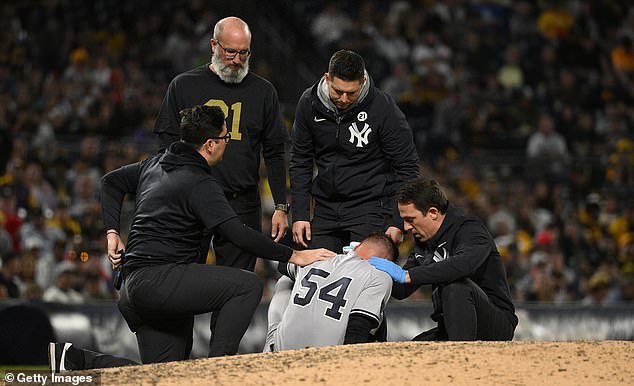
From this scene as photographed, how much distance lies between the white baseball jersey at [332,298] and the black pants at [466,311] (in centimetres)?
40

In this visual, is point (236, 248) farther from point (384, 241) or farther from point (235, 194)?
point (384, 241)

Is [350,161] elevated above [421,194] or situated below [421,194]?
above

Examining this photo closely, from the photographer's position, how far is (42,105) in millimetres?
14742

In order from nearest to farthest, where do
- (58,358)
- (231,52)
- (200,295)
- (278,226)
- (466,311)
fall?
1. (200,295)
2. (58,358)
3. (466,311)
4. (231,52)
5. (278,226)

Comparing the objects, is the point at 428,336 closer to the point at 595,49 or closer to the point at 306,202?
the point at 306,202

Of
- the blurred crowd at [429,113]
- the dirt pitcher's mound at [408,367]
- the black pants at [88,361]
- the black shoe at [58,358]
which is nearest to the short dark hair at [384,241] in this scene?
the dirt pitcher's mound at [408,367]

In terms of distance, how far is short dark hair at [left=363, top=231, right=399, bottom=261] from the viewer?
658 cm

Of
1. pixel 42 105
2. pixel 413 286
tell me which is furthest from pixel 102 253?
pixel 413 286

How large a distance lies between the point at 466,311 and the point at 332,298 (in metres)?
0.85

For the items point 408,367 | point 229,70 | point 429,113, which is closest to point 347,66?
point 229,70

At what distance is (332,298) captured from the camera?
6199mm

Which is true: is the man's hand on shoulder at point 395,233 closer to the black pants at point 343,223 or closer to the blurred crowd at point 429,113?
the black pants at point 343,223

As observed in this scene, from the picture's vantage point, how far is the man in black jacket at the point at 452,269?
6398 millimetres

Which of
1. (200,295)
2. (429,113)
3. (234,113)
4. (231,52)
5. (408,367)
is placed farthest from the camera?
(429,113)
